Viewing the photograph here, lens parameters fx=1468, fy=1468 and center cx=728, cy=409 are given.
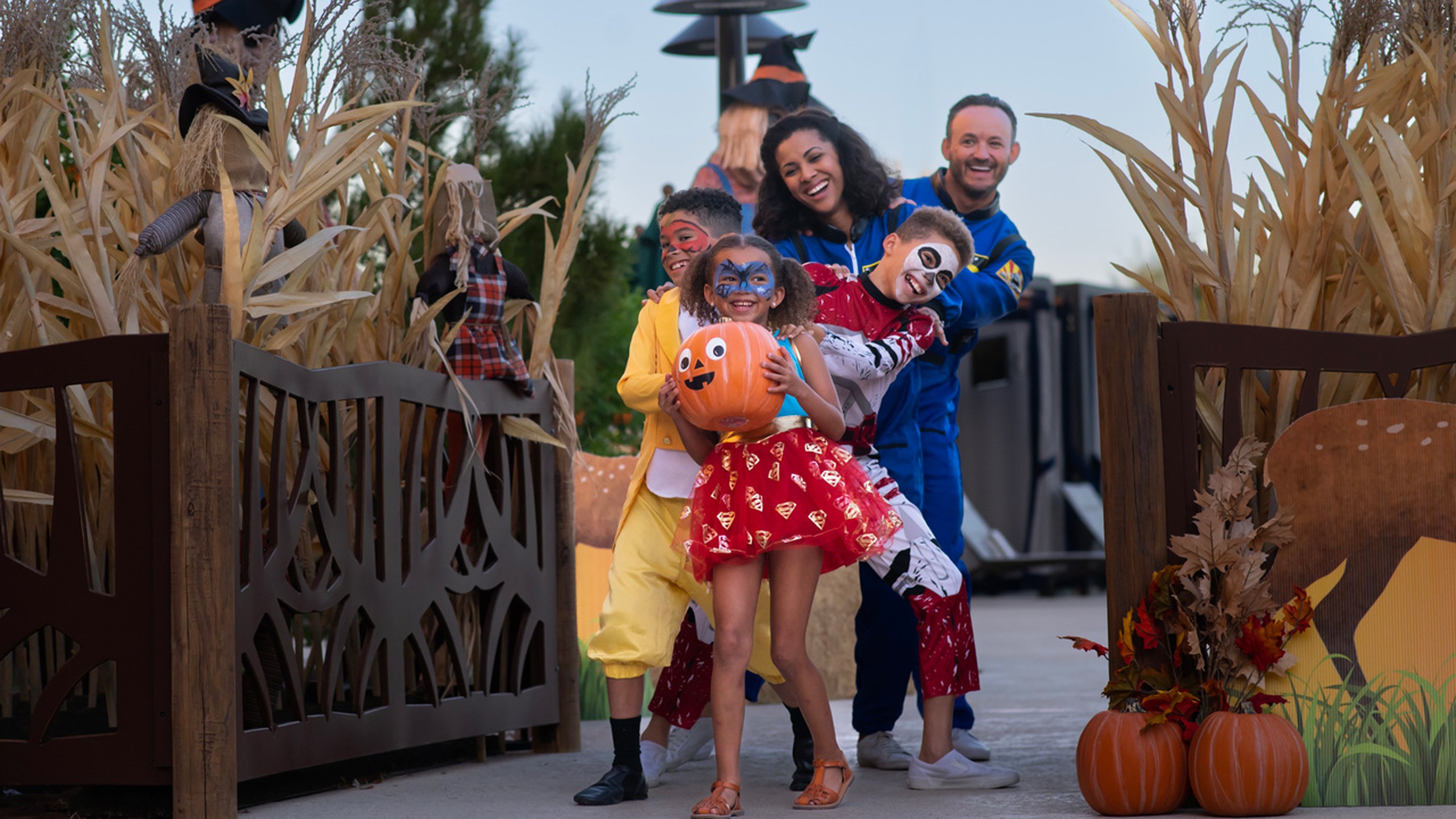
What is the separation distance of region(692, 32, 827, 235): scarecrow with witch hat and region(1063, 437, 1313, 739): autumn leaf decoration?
128 inches

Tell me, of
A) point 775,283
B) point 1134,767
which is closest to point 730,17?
point 775,283

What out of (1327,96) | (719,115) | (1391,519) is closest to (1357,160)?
(1327,96)

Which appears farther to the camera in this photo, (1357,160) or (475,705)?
(475,705)

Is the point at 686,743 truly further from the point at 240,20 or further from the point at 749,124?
the point at 749,124

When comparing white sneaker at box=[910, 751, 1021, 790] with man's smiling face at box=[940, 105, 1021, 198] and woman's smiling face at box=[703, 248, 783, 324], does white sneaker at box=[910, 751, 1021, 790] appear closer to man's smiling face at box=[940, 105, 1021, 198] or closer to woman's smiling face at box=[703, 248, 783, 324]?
woman's smiling face at box=[703, 248, 783, 324]

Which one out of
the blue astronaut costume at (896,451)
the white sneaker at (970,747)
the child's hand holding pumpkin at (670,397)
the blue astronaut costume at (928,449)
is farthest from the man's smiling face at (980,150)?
the white sneaker at (970,747)

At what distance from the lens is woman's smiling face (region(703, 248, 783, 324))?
3369 millimetres

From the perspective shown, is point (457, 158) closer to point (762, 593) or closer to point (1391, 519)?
point (762, 593)

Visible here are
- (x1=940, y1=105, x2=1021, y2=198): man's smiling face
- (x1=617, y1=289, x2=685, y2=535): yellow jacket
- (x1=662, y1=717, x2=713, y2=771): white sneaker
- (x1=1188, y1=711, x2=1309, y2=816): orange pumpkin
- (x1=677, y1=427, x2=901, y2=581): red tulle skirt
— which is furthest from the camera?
(x1=940, y1=105, x2=1021, y2=198): man's smiling face

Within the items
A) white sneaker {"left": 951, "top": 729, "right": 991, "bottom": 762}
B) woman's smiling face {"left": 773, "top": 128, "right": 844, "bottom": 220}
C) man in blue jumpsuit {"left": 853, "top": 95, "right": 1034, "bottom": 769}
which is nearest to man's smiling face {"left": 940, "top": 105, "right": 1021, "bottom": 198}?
man in blue jumpsuit {"left": 853, "top": 95, "right": 1034, "bottom": 769}

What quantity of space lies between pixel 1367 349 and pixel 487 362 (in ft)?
7.63

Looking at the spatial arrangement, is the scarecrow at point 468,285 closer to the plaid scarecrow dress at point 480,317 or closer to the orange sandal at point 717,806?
the plaid scarecrow dress at point 480,317

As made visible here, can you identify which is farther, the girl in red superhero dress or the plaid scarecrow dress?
the plaid scarecrow dress

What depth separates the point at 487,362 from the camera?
423 centimetres
